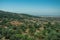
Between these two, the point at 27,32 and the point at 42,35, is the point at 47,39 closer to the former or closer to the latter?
the point at 42,35

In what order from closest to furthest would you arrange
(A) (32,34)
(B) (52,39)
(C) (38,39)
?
(B) (52,39) → (C) (38,39) → (A) (32,34)

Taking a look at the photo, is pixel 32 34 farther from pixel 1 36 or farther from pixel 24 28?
pixel 1 36

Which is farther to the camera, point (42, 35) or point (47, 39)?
point (42, 35)

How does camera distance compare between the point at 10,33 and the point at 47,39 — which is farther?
the point at 10,33

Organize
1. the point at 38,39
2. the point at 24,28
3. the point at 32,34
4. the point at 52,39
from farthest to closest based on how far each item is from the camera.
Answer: the point at 24,28 → the point at 32,34 → the point at 38,39 → the point at 52,39

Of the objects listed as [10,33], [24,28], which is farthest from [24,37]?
[24,28]

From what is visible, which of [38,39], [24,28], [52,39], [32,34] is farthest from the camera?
[24,28]

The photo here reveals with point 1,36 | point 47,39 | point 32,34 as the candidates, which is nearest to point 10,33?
point 1,36

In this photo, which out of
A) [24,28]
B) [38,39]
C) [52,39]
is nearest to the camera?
[52,39]

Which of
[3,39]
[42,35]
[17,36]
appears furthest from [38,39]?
[3,39]
